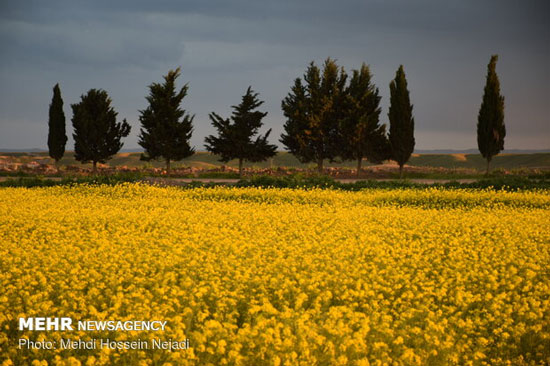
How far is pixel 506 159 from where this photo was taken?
79.6 metres

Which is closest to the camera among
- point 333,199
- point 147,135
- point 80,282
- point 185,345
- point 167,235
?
point 185,345

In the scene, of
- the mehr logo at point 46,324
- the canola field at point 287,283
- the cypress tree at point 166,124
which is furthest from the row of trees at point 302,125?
the mehr logo at point 46,324

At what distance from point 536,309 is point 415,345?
7.51ft

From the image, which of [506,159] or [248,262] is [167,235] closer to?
[248,262]

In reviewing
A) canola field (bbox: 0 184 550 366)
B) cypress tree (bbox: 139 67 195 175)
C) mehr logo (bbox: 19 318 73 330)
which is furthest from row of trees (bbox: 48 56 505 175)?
mehr logo (bbox: 19 318 73 330)

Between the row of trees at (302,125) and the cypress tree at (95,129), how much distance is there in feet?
0.27

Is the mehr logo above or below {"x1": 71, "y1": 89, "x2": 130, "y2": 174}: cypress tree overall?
below

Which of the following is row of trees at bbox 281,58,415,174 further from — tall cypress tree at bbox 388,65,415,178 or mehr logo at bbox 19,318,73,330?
mehr logo at bbox 19,318,73,330

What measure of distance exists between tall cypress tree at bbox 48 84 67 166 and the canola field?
91.0ft

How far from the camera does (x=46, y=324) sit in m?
6.82

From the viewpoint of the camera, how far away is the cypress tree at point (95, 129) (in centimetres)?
4262

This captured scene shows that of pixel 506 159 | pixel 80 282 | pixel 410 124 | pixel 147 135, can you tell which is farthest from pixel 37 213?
pixel 506 159

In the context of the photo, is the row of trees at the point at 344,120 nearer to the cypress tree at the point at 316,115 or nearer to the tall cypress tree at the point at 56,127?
the cypress tree at the point at 316,115

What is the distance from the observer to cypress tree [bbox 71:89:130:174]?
1678 inches
